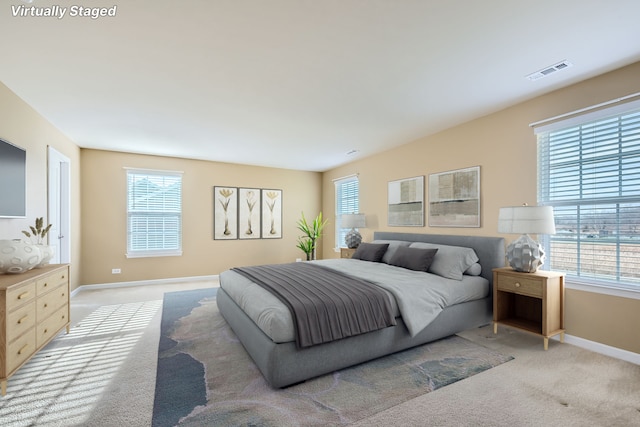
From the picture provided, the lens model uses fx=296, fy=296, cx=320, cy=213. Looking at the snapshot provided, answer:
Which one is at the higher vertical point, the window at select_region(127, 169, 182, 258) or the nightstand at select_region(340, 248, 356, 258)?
the window at select_region(127, 169, 182, 258)

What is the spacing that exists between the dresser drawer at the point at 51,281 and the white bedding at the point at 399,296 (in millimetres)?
1597

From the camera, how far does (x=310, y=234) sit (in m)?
6.92

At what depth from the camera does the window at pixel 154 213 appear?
559cm

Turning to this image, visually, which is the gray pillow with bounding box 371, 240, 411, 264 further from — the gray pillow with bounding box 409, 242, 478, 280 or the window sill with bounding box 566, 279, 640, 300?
the window sill with bounding box 566, 279, 640, 300

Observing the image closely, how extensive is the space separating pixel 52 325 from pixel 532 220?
4.66 metres

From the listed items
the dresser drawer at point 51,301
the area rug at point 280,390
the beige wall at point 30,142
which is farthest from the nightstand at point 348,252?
the beige wall at point 30,142

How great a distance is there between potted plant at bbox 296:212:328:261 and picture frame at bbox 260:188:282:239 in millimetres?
537

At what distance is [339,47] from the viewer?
2273 millimetres

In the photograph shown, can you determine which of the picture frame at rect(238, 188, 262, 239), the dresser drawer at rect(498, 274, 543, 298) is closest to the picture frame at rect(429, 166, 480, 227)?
the dresser drawer at rect(498, 274, 543, 298)

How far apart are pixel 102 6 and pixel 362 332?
2.89m

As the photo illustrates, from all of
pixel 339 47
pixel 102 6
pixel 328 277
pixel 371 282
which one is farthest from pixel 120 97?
pixel 371 282

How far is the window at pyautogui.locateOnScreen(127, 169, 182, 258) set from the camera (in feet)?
18.4

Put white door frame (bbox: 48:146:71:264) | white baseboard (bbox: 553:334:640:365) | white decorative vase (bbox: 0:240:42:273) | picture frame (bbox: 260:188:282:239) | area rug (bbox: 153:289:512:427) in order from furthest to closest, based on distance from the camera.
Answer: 1. picture frame (bbox: 260:188:282:239)
2. white door frame (bbox: 48:146:71:264)
3. white baseboard (bbox: 553:334:640:365)
4. white decorative vase (bbox: 0:240:42:273)
5. area rug (bbox: 153:289:512:427)

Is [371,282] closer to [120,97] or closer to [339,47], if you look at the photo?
[339,47]
